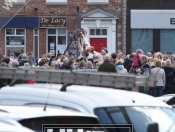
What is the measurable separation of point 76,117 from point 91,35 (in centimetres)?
2885

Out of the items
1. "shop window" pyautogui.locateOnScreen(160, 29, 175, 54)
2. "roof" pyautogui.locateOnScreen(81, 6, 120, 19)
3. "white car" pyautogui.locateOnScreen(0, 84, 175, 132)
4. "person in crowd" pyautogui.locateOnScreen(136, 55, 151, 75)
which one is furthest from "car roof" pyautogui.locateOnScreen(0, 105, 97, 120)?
"shop window" pyautogui.locateOnScreen(160, 29, 175, 54)

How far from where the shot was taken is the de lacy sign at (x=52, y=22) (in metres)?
35.1

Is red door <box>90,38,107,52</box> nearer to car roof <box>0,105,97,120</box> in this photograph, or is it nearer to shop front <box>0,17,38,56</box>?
shop front <box>0,17,38,56</box>

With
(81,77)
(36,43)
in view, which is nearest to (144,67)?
(81,77)

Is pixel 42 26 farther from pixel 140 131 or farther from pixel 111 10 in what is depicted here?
pixel 140 131

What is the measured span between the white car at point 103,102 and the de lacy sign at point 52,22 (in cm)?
2627

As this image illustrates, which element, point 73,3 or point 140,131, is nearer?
point 140,131

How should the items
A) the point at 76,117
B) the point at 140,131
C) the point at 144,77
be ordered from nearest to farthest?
the point at 76,117 → the point at 144,77 → the point at 140,131

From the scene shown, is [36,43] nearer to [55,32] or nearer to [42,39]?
[42,39]

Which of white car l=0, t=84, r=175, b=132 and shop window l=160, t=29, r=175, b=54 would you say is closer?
white car l=0, t=84, r=175, b=132

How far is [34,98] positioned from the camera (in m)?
8.46

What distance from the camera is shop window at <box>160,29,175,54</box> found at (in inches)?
1388

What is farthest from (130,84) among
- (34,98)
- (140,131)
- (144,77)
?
(34,98)

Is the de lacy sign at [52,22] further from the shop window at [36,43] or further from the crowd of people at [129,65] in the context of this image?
the crowd of people at [129,65]
